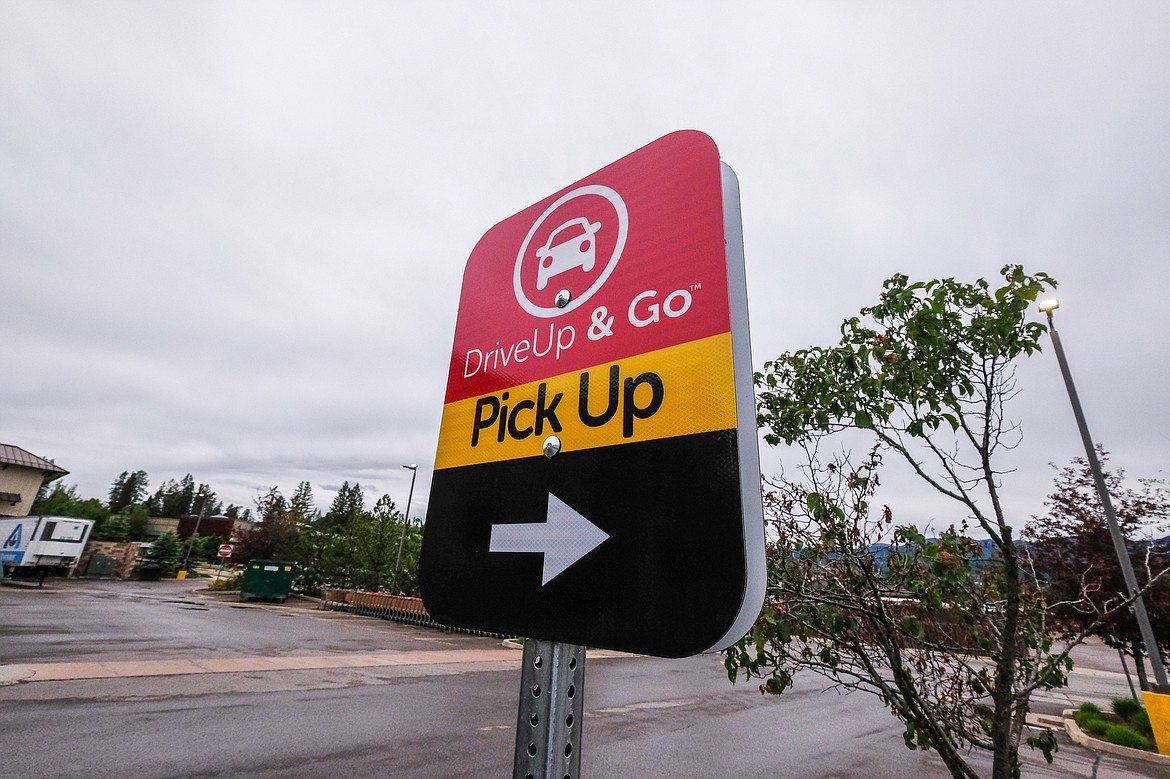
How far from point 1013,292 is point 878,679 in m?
1.83

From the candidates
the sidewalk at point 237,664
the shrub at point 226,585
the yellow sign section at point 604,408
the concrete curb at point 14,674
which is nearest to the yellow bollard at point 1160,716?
the sidewalk at point 237,664

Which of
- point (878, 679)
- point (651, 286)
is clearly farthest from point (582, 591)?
point (878, 679)

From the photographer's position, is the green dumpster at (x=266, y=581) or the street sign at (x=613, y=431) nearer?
the street sign at (x=613, y=431)

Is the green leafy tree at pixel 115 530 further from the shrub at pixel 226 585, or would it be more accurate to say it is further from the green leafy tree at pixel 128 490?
the green leafy tree at pixel 128 490

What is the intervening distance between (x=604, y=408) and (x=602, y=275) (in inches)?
13.2

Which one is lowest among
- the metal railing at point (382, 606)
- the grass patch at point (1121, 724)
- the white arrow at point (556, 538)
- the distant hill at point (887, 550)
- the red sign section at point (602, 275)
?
the grass patch at point (1121, 724)

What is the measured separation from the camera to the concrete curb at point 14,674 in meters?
7.63

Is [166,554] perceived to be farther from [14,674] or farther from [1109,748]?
[1109,748]

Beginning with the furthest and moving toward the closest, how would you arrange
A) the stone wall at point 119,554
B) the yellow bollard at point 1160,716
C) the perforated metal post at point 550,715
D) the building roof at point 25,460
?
the building roof at point 25,460, the stone wall at point 119,554, the yellow bollard at point 1160,716, the perforated metal post at point 550,715

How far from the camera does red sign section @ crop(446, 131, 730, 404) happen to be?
1.10 m

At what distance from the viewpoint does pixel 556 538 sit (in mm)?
1067

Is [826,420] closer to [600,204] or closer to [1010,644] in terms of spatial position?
[1010,644]

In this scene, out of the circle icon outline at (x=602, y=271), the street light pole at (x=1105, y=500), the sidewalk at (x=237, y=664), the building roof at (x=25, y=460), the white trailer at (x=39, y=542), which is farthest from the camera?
the building roof at (x=25, y=460)

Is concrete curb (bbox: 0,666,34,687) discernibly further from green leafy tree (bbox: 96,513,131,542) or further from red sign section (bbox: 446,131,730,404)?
green leafy tree (bbox: 96,513,131,542)
